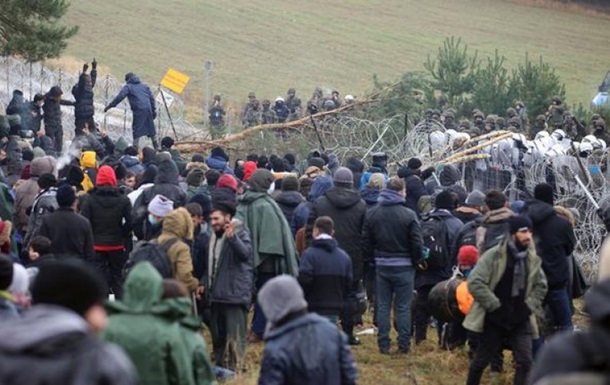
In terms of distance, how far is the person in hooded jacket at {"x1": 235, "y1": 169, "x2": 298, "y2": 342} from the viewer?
44.3 ft

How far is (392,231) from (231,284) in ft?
6.71

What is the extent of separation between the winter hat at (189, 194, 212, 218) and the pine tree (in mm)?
13043

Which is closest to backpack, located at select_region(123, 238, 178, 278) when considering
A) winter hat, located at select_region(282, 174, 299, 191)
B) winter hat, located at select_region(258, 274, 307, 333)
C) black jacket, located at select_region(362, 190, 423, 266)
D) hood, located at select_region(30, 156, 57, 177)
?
black jacket, located at select_region(362, 190, 423, 266)

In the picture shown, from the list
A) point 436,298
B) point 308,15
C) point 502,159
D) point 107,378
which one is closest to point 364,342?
point 436,298

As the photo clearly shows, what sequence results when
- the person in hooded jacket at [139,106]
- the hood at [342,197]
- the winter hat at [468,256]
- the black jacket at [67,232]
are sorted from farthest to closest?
the person in hooded jacket at [139,106] → the hood at [342,197] → the winter hat at [468,256] → the black jacket at [67,232]

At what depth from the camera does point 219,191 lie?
1416 centimetres

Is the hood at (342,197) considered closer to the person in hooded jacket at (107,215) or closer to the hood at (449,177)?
the person in hooded jacket at (107,215)

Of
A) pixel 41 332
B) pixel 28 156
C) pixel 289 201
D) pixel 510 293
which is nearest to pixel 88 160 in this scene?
pixel 28 156

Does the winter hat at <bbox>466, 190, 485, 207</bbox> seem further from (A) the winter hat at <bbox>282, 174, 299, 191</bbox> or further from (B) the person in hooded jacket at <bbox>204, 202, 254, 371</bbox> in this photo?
(B) the person in hooded jacket at <bbox>204, 202, 254, 371</bbox>

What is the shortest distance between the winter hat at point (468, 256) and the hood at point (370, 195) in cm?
236

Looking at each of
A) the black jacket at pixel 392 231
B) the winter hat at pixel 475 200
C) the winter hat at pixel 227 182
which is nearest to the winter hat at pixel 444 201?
the winter hat at pixel 475 200

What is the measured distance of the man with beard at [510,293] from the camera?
11.6 metres

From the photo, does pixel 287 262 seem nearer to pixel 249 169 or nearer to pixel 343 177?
pixel 343 177

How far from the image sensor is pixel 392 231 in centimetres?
1396
